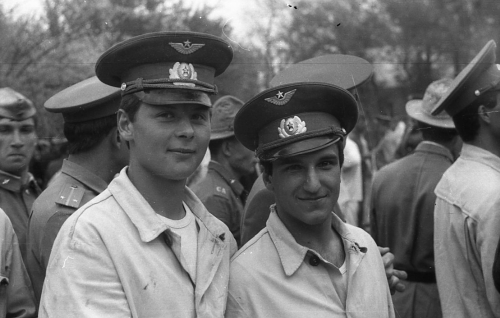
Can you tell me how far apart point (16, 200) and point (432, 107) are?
2.81 m

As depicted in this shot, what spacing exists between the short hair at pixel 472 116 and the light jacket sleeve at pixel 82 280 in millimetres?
2102

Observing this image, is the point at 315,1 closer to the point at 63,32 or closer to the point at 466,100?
the point at 63,32

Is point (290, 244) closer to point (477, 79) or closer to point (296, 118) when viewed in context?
point (296, 118)

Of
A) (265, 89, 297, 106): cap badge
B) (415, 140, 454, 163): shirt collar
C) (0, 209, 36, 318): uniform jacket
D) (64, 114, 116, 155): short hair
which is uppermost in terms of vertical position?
(265, 89, 297, 106): cap badge

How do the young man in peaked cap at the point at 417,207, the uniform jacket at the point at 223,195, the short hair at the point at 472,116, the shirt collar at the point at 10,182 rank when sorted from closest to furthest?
the short hair at the point at 472,116, the shirt collar at the point at 10,182, the young man in peaked cap at the point at 417,207, the uniform jacket at the point at 223,195

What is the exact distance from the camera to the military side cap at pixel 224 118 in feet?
16.0

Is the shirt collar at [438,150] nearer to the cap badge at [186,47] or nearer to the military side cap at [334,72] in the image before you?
the military side cap at [334,72]

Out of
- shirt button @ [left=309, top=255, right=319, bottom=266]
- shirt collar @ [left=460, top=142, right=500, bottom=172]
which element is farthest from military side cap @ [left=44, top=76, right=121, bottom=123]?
shirt collar @ [left=460, top=142, right=500, bottom=172]

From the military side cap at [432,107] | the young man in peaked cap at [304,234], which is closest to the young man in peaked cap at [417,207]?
the military side cap at [432,107]

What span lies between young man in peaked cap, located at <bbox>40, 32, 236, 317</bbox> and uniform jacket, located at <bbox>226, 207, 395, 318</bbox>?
4.1 inches

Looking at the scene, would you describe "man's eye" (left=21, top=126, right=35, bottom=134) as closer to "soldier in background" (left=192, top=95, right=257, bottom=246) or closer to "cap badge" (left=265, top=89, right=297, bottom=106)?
"soldier in background" (left=192, top=95, right=257, bottom=246)

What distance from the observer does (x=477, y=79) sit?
3.25 metres

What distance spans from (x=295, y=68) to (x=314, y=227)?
1248 mm

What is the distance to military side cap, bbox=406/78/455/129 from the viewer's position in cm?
437
